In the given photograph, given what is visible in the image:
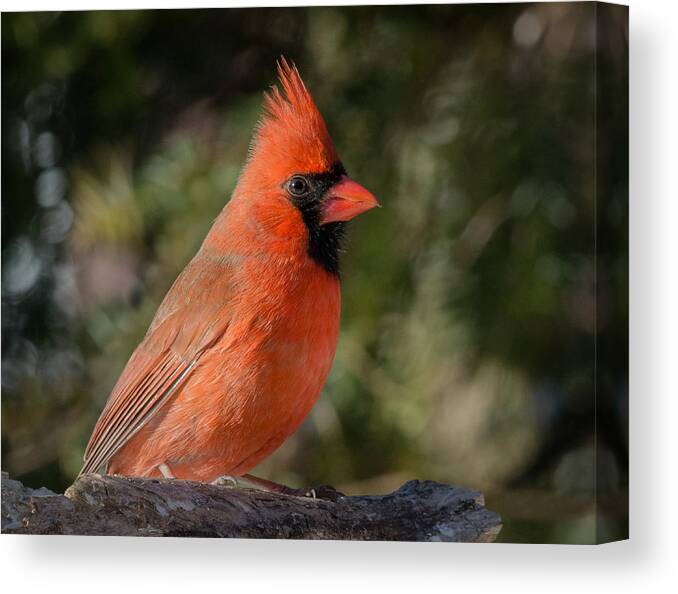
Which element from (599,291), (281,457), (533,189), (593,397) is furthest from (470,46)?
(281,457)

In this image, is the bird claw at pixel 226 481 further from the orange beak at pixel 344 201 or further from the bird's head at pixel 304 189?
the orange beak at pixel 344 201

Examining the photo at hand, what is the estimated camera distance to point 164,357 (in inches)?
171

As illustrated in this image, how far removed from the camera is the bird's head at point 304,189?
14.2 feet

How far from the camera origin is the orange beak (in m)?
4.33

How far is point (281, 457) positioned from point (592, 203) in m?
1.42

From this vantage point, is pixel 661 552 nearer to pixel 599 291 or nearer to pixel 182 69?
pixel 599 291

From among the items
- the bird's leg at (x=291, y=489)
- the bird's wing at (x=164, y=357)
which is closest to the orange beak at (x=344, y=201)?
the bird's wing at (x=164, y=357)

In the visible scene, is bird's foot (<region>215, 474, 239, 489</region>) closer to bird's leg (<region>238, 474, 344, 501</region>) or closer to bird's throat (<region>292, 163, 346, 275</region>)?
bird's leg (<region>238, 474, 344, 501</region>)

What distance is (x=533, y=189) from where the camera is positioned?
4.33 m

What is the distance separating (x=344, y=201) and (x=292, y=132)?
315mm

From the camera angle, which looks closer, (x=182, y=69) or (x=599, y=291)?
(x=599, y=291)

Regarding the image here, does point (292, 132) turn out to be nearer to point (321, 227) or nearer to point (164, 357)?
point (321, 227)

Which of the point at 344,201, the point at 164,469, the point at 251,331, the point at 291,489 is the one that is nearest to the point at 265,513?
the point at 291,489

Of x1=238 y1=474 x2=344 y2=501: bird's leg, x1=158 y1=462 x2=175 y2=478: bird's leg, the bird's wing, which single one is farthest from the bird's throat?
x1=158 y1=462 x2=175 y2=478: bird's leg
